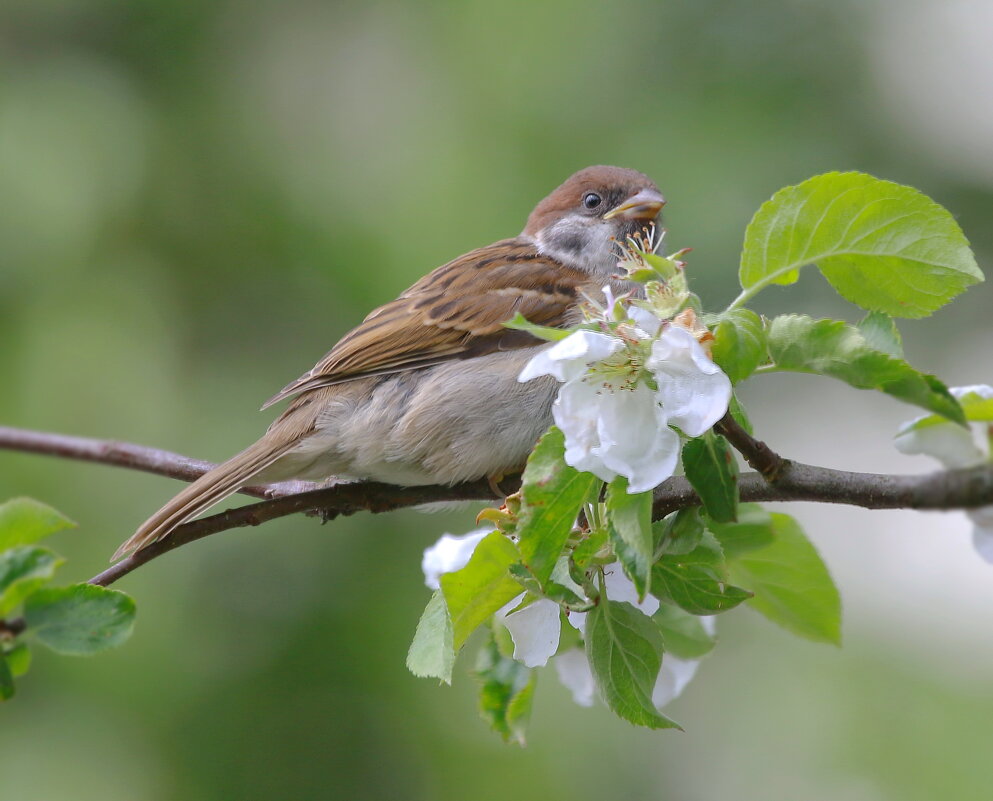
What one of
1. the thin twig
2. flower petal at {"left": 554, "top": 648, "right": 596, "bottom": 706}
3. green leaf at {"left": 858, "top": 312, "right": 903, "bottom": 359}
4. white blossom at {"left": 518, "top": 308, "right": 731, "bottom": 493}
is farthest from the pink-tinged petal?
flower petal at {"left": 554, "top": 648, "right": 596, "bottom": 706}

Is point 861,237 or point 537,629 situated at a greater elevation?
point 861,237

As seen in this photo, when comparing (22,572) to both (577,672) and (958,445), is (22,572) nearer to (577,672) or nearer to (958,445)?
(577,672)

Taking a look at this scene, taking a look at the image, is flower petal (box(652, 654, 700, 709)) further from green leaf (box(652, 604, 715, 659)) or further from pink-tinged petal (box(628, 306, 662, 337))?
pink-tinged petal (box(628, 306, 662, 337))

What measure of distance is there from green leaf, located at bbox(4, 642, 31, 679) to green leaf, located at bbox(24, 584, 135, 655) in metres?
0.05

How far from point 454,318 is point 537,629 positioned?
135 cm

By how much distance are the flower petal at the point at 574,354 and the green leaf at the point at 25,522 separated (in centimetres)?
64

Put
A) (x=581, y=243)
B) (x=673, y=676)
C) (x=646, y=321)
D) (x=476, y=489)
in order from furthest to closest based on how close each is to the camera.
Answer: (x=581, y=243), (x=476, y=489), (x=673, y=676), (x=646, y=321)

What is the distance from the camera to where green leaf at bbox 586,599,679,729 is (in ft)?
4.16

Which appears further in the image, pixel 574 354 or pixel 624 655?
pixel 624 655

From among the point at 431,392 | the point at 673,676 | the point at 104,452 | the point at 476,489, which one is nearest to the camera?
the point at 673,676

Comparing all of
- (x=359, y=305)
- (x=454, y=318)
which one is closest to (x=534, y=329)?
(x=454, y=318)

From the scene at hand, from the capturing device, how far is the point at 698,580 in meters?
1.28

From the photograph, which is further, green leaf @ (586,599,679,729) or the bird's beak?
the bird's beak

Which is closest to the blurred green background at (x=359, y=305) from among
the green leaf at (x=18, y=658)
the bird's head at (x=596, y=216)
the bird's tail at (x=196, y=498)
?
the bird's head at (x=596, y=216)
